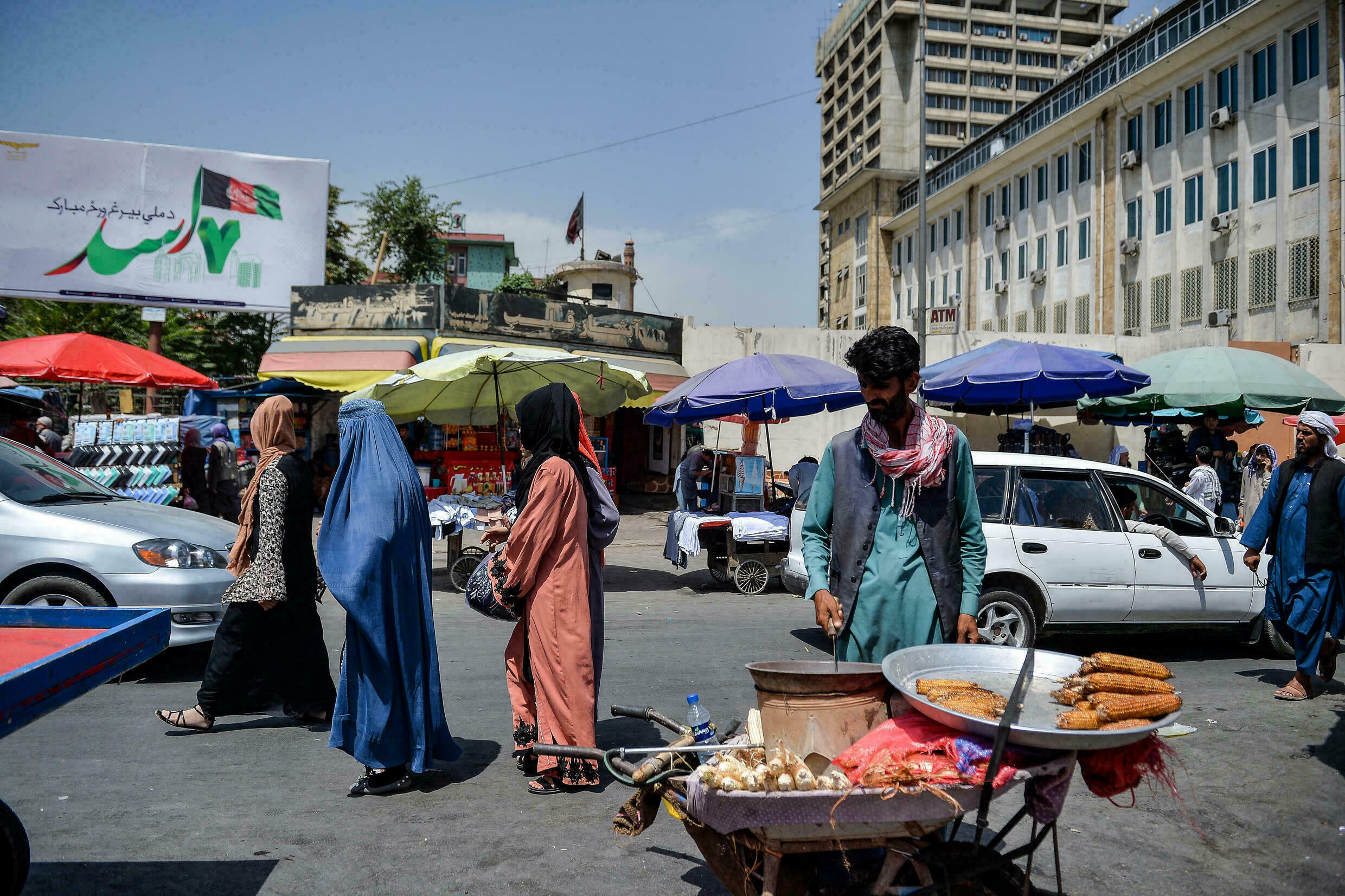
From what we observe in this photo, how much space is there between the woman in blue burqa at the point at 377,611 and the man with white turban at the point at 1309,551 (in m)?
5.44

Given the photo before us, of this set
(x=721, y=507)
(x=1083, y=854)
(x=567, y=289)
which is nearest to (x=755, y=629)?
(x=721, y=507)

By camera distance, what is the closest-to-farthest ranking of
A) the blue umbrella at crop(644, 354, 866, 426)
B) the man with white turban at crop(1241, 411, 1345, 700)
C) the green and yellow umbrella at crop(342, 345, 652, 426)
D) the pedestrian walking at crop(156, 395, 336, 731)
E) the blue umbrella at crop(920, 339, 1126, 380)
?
the pedestrian walking at crop(156, 395, 336, 731)
the man with white turban at crop(1241, 411, 1345, 700)
the green and yellow umbrella at crop(342, 345, 652, 426)
the blue umbrella at crop(644, 354, 866, 426)
the blue umbrella at crop(920, 339, 1126, 380)

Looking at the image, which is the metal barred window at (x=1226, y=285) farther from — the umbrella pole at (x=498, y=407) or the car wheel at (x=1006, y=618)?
the car wheel at (x=1006, y=618)

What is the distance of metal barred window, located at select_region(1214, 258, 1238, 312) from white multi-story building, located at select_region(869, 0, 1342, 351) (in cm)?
5

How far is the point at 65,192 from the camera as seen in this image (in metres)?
20.8

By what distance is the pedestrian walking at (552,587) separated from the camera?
4.03 meters

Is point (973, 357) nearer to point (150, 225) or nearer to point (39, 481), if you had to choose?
point (39, 481)

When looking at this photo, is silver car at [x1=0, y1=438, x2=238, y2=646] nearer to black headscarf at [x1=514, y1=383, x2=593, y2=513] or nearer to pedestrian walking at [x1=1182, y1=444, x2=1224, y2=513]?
black headscarf at [x1=514, y1=383, x2=593, y2=513]

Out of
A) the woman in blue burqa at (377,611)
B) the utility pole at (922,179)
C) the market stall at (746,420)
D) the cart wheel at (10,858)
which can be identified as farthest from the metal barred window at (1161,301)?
the cart wheel at (10,858)

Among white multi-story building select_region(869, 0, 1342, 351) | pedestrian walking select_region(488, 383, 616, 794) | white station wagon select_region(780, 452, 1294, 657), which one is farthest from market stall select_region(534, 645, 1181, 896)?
white multi-story building select_region(869, 0, 1342, 351)

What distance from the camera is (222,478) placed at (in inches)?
509

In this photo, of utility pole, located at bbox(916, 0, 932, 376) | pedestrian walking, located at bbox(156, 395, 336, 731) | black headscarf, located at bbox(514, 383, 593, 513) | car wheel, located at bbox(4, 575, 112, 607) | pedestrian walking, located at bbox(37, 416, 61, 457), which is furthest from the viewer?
utility pole, located at bbox(916, 0, 932, 376)

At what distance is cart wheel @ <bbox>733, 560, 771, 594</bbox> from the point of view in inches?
406

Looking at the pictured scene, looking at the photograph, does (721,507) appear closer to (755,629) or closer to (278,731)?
(755,629)
